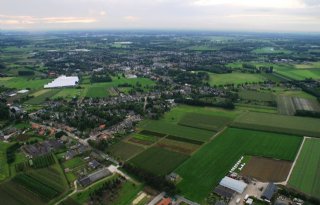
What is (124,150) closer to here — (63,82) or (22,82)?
(63,82)

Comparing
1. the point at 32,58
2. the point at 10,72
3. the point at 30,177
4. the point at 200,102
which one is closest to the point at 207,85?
the point at 200,102

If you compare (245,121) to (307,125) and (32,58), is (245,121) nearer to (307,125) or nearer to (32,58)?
(307,125)

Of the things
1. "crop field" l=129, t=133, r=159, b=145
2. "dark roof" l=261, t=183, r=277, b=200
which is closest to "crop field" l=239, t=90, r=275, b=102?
"crop field" l=129, t=133, r=159, b=145

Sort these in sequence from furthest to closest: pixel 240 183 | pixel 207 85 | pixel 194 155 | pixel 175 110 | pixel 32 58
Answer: pixel 32 58, pixel 207 85, pixel 175 110, pixel 194 155, pixel 240 183

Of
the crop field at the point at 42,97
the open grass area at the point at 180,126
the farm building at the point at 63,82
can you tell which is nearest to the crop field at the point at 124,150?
the open grass area at the point at 180,126

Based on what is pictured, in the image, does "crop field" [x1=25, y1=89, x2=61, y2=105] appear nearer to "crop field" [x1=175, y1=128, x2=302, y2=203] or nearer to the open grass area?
the open grass area

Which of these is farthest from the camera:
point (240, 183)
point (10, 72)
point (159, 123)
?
point (10, 72)

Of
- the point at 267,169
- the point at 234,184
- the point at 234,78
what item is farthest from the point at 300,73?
the point at 234,184
